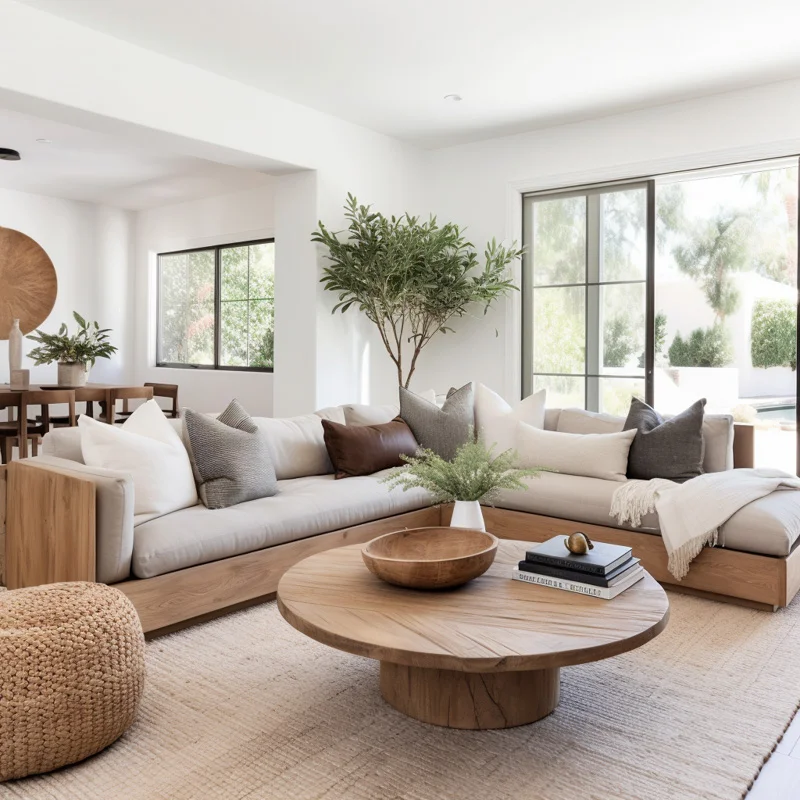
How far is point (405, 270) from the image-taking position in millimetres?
5461

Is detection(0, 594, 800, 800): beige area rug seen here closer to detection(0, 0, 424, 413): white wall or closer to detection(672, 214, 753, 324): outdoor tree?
detection(0, 0, 424, 413): white wall

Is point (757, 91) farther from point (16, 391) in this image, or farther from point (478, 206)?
point (16, 391)

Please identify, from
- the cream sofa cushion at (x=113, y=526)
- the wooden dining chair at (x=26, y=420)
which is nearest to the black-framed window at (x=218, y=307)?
the wooden dining chair at (x=26, y=420)

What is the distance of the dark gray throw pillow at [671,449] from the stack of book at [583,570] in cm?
149

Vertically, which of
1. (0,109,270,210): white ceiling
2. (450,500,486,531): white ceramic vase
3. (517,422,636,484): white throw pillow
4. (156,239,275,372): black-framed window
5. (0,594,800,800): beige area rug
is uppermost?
(0,109,270,210): white ceiling

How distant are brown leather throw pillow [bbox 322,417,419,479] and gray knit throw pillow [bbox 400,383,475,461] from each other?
182mm

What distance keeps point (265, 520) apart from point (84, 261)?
6.41 m

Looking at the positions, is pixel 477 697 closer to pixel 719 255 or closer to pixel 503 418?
pixel 503 418

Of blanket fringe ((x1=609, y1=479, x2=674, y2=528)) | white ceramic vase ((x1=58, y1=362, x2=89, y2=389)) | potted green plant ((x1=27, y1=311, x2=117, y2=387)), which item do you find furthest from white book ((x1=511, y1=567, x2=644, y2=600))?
white ceramic vase ((x1=58, y1=362, x2=89, y2=389))

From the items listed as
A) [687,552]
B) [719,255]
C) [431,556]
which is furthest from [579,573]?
[719,255]

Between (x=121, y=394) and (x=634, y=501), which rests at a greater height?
(x=121, y=394)

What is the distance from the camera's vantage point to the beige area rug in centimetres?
178

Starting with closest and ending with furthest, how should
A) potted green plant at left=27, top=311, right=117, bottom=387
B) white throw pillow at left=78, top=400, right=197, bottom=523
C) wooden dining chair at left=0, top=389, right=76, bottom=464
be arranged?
white throw pillow at left=78, top=400, right=197, bottom=523
wooden dining chair at left=0, top=389, right=76, bottom=464
potted green plant at left=27, top=311, right=117, bottom=387

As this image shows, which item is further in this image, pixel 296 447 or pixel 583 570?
pixel 296 447
